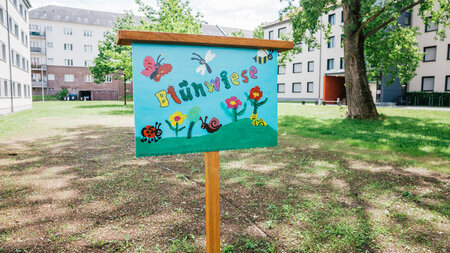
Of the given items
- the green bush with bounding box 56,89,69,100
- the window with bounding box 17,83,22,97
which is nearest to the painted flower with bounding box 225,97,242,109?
the window with bounding box 17,83,22,97

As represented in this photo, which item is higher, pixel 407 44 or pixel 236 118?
pixel 407 44

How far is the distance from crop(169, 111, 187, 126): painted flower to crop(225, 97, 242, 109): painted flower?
13.9 inches

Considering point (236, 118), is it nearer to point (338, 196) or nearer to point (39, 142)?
point (338, 196)

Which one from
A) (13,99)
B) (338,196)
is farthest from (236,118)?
(13,99)

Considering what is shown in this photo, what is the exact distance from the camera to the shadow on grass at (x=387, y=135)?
838 cm

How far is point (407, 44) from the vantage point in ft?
54.8

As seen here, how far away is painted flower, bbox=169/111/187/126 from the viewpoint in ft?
7.03

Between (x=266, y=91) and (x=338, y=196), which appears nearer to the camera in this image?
(x=266, y=91)

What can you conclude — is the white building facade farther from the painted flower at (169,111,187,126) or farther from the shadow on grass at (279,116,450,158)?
the painted flower at (169,111,187,126)

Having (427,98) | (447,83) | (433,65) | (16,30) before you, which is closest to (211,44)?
(16,30)

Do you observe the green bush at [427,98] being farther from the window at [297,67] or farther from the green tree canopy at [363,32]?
the green tree canopy at [363,32]

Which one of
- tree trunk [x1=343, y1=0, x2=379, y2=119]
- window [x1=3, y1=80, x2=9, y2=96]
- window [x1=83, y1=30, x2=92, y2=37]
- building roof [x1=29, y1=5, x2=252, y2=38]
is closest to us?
tree trunk [x1=343, y1=0, x2=379, y2=119]

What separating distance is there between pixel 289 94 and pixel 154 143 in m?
47.7

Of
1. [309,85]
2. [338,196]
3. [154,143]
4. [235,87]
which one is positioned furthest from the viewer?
[309,85]
